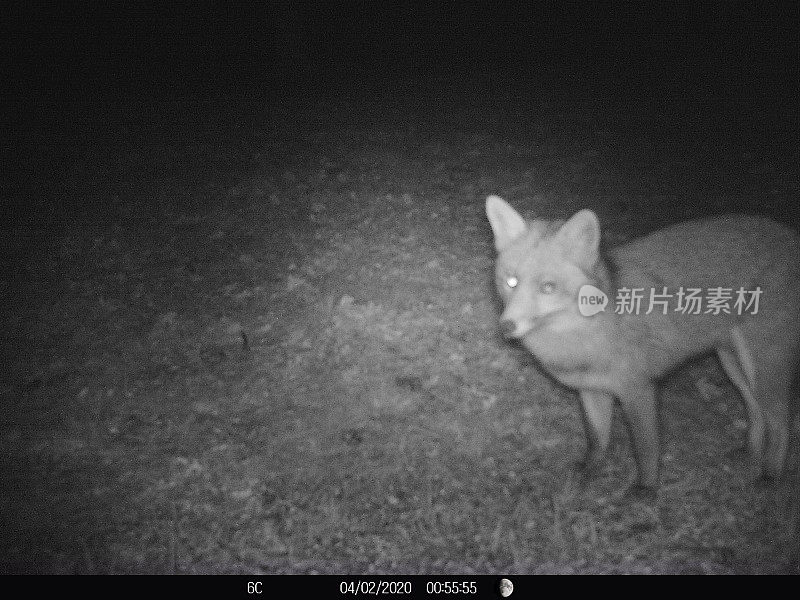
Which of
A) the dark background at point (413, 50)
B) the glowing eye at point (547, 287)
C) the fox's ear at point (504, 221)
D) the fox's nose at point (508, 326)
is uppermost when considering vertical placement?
the dark background at point (413, 50)

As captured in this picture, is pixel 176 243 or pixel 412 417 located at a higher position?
pixel 176 243

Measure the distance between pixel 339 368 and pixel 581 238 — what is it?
2201 mm

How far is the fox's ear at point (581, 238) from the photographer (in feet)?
9.21

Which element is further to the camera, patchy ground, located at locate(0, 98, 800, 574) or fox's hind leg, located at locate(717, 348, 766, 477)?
fox's hind leg, located at locate(717, 348, 766, 477)

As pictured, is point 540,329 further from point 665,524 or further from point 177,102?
point 177,102

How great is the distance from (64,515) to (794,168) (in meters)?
7.11

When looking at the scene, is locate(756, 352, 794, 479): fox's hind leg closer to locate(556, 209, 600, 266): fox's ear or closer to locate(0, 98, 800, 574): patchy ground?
locate(0, 98, 800, 574): patchy ground

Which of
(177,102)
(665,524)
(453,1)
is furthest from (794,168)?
(453,1)

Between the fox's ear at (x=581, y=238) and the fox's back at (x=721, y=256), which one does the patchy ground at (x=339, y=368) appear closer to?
the fox's back at (x=721, y=256)

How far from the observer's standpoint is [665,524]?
3186 mm

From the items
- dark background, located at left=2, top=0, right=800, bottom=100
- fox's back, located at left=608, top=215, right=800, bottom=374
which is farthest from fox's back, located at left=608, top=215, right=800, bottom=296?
dark background, located at left=2, top=0, right=800, bottom=100

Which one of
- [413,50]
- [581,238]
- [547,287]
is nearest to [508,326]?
[547,287]

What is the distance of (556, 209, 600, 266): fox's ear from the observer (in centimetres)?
281

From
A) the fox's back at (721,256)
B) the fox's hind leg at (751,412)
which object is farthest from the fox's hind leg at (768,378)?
the fox's back at (721,256)
